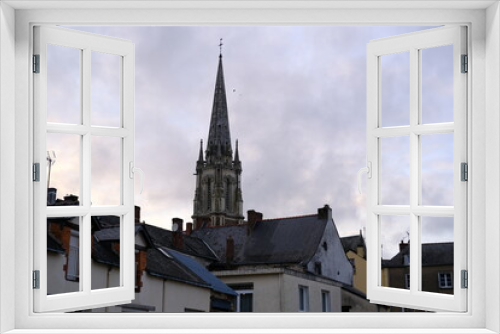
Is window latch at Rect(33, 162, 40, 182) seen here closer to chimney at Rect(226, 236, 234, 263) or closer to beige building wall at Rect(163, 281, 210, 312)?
beige building wall at Rect(163, 281, 210, 312)

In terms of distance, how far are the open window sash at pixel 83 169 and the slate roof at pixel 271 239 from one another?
26.9 meters

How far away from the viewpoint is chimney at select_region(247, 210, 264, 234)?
31.2 metres

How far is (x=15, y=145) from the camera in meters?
2.45

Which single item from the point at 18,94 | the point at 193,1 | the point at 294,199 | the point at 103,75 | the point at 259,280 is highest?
the point at 103,75

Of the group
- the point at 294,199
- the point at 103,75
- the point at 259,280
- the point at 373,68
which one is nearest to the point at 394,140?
the point at 294,199

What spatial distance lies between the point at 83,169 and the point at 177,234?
2505 centimetres

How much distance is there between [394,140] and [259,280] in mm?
9166

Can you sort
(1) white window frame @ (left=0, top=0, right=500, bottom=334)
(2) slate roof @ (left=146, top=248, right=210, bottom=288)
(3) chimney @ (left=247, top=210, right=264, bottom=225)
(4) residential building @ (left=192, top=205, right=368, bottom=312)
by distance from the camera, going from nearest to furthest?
(1) white window frame @ (left=0, top=0, right=500, bottom=334) → (2) slate roof @ (left=146, top=248, right=210, bottom=288) → (4) residential building @ (left=192, top=205, right=368, bottom=312) → (3) chimney @ (left=247, top=210, right=264, bottom=225)

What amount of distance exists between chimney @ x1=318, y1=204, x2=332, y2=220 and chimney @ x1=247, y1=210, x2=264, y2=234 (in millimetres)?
3519

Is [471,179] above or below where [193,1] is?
below

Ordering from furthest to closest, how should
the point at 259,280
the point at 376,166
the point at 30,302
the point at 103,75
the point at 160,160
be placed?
the point at 259,280 < the point at 160,160 < the point at 103,75 < the point at 376,166 < the point at 30,302

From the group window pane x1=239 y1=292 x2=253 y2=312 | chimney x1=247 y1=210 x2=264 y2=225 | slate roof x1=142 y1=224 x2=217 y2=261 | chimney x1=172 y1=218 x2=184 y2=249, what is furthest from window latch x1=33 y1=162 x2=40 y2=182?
chimney x1=247 y1=210 x2=264 y2=225

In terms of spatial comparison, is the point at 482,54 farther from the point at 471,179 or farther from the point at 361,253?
the point at 361,253

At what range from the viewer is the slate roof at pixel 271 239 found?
29.6 metres
